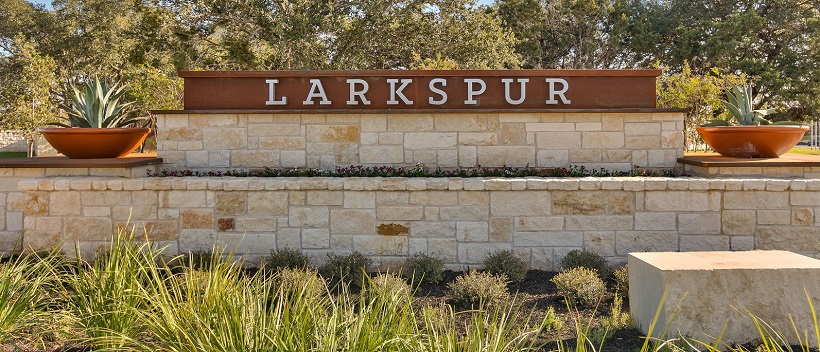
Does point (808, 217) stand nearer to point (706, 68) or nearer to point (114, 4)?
point (706, 68)

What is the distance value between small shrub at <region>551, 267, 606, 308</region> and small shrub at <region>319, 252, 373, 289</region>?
2113mm

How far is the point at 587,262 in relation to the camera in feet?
22.5

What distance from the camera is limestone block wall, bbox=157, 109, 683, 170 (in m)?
8.29

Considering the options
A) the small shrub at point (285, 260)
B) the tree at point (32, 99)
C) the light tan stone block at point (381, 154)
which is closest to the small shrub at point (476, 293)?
the small shrub at point (285, 260)

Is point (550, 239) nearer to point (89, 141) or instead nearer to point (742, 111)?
point (742, 111)

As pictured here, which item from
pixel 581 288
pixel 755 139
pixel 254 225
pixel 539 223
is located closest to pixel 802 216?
pixel 755 139

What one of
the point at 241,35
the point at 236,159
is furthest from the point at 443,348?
the point at 241,35

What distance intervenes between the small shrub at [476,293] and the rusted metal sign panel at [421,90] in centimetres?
313

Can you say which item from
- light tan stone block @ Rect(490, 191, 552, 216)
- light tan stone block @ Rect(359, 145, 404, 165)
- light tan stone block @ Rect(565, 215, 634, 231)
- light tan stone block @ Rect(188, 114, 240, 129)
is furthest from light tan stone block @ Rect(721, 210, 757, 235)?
light tan stone block @ Rect(188, 114, 240, 129)

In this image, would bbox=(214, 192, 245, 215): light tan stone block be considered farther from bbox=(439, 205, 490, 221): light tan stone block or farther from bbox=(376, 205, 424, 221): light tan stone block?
bbox=(439, 205, 490, 221): light tan stone block

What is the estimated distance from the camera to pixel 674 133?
8344 millimetres

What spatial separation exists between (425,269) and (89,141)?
499cm

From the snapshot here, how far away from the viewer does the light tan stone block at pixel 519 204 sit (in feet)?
23.8

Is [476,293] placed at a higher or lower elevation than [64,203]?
lower
